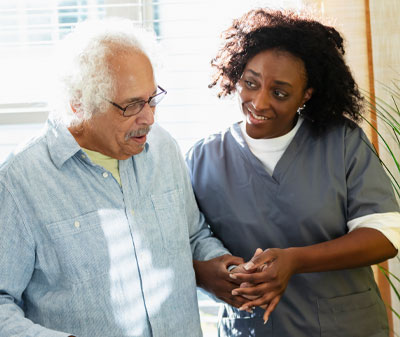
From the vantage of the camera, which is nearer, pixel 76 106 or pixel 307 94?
pixel 76 106

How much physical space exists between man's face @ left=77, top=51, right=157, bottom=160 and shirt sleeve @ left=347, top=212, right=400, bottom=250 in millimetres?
721

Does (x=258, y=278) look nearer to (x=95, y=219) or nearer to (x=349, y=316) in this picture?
(x=349, y=316)

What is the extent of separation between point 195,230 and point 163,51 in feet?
3.00

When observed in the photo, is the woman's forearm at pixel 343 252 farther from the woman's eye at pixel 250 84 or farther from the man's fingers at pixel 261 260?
the woman's eye at pixel 250 84

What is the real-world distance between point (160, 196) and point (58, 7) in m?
1.26

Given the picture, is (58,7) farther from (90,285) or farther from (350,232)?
(350,232)

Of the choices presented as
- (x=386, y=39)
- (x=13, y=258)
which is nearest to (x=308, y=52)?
(x=386, y=39)

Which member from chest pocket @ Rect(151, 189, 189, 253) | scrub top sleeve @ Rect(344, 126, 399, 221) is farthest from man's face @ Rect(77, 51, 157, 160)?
scrub top sleeve @ Rect(344, 126, 399, 221)

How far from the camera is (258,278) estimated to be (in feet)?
5.26

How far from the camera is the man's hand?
1681 millimetres

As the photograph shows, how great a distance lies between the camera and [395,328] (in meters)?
2.24

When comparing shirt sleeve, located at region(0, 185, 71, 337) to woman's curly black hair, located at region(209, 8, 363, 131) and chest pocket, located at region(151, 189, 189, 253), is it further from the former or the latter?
woman's curly black hair, located at region(209, 8, 363, 131)

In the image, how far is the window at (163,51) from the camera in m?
2.42

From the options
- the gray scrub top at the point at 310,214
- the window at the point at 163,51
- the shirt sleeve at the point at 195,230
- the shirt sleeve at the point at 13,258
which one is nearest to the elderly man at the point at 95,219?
the shirt sleeve at the point at 13,258
